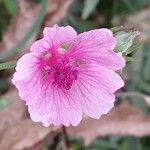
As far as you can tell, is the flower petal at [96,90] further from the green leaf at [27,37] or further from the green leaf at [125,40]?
the green leaf at [27,37]

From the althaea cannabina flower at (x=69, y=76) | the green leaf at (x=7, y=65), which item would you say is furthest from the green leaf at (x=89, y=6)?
the green leaf at (x=7, y=65)

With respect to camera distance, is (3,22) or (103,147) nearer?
(103,147)

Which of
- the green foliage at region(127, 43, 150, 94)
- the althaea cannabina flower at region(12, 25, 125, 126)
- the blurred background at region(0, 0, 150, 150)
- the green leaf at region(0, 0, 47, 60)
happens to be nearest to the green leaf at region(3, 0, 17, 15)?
the blurred background at region(0, 0, 150, 150)

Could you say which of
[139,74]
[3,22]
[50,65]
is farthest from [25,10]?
[50,65]

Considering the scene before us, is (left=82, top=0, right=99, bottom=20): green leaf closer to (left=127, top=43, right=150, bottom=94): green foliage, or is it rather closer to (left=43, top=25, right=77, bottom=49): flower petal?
(left=127, top=43, right=150, bottom=94): green foliage

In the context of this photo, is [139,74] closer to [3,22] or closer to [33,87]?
[3,22]

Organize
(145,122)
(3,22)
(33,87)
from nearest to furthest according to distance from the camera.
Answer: (33,87)
(145,122)
(3,22)

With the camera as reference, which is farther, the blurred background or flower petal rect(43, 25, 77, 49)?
the blurred background
